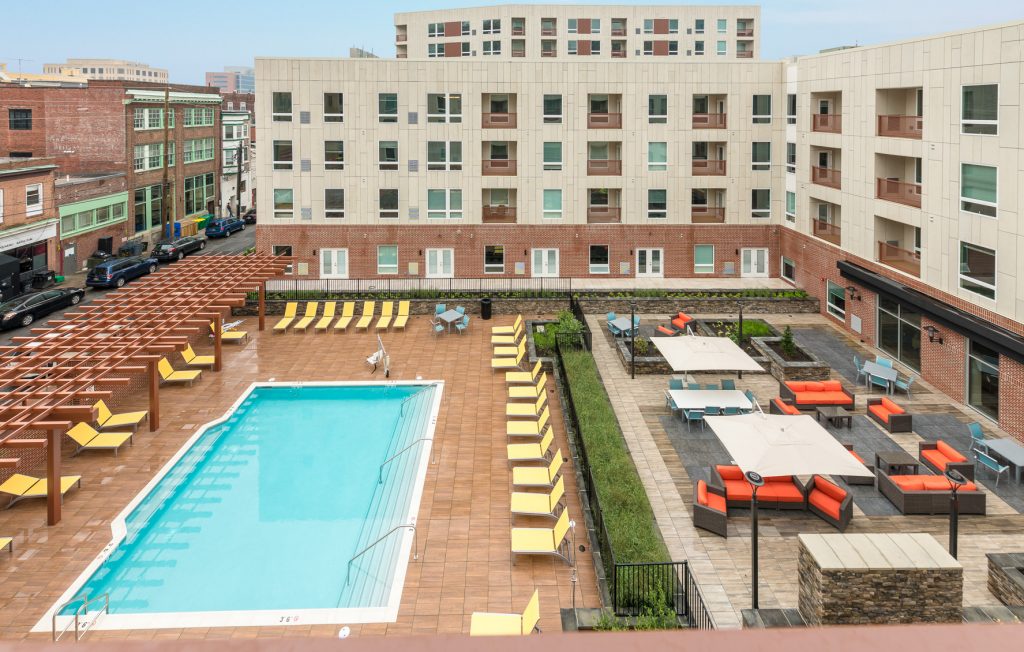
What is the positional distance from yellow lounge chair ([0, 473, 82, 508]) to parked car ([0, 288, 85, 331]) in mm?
21901

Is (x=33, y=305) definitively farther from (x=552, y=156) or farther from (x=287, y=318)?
(x=552, y=156)

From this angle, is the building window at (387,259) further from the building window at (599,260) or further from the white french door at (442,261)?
the building window at (599,260)

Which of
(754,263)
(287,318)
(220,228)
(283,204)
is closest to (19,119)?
(220,228)

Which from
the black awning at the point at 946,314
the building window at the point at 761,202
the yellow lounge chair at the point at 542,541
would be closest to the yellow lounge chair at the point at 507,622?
the yellow lounge chair at the point at 542,541

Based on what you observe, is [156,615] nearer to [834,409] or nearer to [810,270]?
[834,409]

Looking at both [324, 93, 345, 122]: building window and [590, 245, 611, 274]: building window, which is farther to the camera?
[590, 245, 611, 274]: building window

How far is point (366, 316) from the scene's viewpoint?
36.4m

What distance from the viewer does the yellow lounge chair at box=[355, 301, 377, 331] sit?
35375 millimetres

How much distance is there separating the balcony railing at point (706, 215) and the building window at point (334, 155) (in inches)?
727

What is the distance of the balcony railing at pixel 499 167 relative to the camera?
140 feet

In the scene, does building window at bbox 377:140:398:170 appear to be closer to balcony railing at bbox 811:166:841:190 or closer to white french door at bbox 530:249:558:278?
white french door at bbox 530:249:558:278

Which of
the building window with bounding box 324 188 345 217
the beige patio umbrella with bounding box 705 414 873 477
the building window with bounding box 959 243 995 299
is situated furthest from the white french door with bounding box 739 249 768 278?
the beige patio umbrella with bounding box 705 414 873 477

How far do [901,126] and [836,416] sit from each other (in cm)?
1403

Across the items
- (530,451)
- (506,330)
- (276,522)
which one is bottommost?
(276,522)
